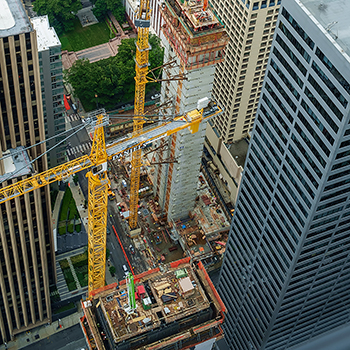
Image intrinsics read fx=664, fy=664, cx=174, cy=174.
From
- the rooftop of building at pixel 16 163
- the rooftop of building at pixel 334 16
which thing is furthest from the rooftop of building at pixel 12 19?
the rooftop of building at pixel 334 16

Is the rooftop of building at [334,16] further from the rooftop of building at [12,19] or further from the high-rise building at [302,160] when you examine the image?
the rooftop of building at [12,19]

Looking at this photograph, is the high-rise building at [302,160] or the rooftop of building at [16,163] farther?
the rooftop of building at [16,163]

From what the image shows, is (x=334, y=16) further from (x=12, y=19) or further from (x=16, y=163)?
(x=16, y=163)

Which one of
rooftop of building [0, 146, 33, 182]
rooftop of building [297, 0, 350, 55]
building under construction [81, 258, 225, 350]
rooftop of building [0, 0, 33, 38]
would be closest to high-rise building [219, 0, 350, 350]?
rooftop of building [297, 0, 350, 55]

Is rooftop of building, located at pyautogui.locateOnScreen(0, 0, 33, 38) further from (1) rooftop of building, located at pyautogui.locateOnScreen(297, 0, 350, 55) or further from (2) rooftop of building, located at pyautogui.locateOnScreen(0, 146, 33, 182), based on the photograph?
(1) rooftop of building, located at pyautogui.locateOnScreen(297, 0, 350, 55)

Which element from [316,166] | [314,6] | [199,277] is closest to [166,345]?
[199,277]

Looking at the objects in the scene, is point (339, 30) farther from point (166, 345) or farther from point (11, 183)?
point (11, 183)

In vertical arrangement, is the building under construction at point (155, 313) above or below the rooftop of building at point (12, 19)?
below
